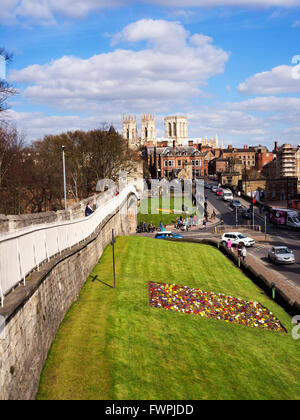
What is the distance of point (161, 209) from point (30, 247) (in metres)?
59.8

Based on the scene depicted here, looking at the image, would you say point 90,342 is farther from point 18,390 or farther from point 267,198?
point 267,198

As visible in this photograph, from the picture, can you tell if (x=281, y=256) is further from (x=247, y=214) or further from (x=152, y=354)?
(x=247, y=214)

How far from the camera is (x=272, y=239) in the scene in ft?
144

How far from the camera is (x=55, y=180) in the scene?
166 feet

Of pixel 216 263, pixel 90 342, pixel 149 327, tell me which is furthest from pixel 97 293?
pixel 216 263

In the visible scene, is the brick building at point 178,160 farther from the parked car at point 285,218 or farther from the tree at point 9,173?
the tree at point 9,173

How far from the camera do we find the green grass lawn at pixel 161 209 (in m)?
62.9

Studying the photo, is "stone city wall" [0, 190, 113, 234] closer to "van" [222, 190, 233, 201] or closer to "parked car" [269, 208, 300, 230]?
"parked car" [269, 208, 300, 230]

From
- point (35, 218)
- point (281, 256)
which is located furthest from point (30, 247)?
point (281, 256)

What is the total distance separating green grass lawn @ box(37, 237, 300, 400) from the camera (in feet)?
35.8

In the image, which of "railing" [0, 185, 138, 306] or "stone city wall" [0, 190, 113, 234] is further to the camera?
"stone city wall" [0, 190, 113, 234]

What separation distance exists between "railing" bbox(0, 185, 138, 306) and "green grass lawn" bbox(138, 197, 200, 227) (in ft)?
143

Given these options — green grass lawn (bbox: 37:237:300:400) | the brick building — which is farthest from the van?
green grass lawn (bbox: 37:237:300:400)
